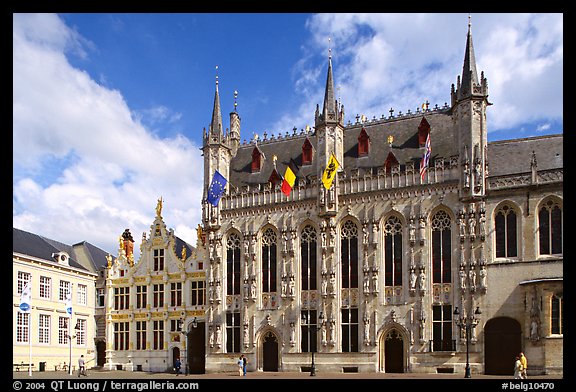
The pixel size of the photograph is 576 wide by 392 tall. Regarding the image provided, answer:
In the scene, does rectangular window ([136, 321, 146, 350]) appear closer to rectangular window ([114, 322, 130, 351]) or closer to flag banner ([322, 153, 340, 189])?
rectangular window ([114, 322, 130, 351])

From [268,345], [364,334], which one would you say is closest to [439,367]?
[364,334]

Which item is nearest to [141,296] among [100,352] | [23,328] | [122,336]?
[122,336]

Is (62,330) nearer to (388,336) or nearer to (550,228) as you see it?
(388,336)

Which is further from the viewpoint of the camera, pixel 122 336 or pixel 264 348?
pixel 122 336

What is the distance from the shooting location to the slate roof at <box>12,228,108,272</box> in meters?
56.8

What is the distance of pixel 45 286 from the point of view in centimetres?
5744

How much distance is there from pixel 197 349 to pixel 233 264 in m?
9.06

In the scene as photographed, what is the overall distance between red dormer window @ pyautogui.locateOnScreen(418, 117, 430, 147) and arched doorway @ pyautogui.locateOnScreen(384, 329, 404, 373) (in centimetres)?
1426

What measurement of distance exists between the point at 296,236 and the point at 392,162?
9.32 meters

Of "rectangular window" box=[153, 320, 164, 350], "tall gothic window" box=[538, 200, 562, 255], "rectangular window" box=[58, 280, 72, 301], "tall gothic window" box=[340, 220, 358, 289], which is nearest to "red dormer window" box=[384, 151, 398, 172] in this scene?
"tall gothic window" box=[340, 220, 358, 289]

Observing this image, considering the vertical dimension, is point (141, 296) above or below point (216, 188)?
below

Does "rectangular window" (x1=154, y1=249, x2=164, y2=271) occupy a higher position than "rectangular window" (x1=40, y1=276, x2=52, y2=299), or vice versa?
"rectangular window" (x1=154, y1=249, x2=164, y2=271)

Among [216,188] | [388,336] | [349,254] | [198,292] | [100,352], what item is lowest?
[100,352]
